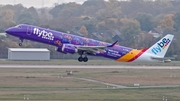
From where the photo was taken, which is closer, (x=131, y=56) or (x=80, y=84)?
(x=80, y=84)

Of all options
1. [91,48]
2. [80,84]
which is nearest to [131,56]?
[91,48]

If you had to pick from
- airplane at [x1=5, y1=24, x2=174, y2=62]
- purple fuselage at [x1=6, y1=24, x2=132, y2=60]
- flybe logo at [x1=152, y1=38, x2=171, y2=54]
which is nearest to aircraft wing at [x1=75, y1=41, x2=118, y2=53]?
airplane at [x1=5, y1=24, x2=174, y2=62]

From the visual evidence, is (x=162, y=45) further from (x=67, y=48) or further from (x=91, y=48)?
(x=67, y=48)

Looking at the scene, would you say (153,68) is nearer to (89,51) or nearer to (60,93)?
(89,51)

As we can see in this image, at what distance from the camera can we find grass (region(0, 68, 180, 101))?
7406 cm

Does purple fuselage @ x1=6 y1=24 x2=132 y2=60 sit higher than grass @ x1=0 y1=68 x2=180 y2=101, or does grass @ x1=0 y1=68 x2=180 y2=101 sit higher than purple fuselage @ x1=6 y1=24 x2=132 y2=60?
purple fuselage @ x1=6 y1=24 x2=132 y2=60

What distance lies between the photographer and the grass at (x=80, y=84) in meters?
74.1

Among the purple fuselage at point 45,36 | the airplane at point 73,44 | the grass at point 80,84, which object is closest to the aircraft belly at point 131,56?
the airplane at point 73,44

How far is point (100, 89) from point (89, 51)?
5485 millimetres

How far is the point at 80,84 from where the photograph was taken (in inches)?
3438

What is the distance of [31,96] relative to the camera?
73562mm

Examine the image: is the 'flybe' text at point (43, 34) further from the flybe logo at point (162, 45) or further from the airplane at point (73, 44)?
the flybe logo at point (162, 45)

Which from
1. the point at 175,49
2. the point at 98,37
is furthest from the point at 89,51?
the point at 98,37

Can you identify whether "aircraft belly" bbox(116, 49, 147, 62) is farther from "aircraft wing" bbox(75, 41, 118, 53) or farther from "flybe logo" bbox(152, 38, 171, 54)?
"aircraft wing" bbox(75, 41, 118, 53)
